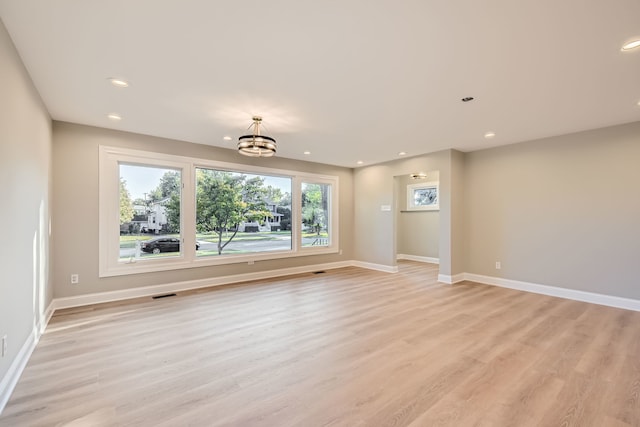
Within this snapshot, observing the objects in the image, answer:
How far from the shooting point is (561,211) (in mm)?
4668

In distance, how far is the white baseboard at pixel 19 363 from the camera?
2.00m

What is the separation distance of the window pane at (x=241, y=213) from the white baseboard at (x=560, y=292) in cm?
409

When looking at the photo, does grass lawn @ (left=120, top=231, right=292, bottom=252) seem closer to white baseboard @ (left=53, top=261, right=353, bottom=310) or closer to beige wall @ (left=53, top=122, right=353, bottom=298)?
beige wall @ (left=53, top=122, right=353, bottom=298)

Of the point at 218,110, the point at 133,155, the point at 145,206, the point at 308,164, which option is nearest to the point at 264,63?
the point at 218,110

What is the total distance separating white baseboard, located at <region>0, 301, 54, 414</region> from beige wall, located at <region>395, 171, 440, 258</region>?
7.03 metres

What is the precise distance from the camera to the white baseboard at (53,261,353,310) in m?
4.10

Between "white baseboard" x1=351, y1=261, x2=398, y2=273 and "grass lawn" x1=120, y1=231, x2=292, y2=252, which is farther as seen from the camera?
"white baseboard" x1=351, y1=261, x2=398, y2=273

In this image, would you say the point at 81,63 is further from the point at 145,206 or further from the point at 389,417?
the point at 389,417

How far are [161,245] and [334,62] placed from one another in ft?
13.6

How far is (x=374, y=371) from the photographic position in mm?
2398

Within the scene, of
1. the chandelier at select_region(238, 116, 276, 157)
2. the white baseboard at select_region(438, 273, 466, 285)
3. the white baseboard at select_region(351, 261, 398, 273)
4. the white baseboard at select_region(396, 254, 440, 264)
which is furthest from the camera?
the white baseboard at select_region(396, 254, 440, 264)

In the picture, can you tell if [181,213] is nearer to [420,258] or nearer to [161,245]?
[161,245]

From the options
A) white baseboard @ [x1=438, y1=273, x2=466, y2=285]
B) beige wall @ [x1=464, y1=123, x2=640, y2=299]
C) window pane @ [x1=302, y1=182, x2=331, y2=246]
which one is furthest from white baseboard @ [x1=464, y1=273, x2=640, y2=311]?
window pane @ [x1=302, y1=182, x2=331, y2=246]

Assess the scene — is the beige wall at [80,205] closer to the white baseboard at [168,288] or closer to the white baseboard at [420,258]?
the white baseboard at [168,288]
